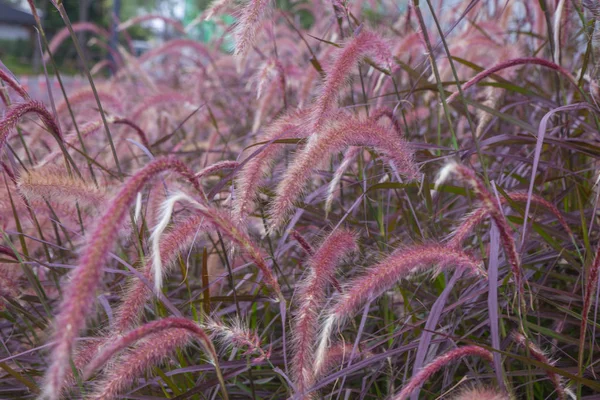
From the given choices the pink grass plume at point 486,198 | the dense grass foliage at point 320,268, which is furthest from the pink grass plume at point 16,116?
the pink grass plume at point 486,198

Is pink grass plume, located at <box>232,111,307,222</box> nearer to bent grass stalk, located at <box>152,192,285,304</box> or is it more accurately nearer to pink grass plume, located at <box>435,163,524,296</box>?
bent grass stalk, located at <box>152,192,285,304</box>

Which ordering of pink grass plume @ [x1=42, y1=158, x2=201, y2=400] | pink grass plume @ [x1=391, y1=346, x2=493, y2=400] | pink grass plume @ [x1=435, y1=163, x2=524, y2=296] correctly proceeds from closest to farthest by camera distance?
pink grass plume @ [x1=42, y1=158, x2=201, y2=400] < pink grass plume @ [x1=435, y1=163, x2=524, y2=296] < pink grass plume @ [x1=391, y1=346, x2=493, y2=400]

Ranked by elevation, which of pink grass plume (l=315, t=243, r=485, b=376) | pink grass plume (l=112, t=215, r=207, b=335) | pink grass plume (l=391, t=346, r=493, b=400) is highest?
pink grass plume (l=112, t=215, r=207, b=335)

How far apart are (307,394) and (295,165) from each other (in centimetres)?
52

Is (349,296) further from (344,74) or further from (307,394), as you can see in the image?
(344,74)

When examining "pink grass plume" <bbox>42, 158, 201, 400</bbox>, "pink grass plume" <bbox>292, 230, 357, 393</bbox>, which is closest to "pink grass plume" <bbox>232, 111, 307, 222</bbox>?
"pink grass plume" <bbox>292, 230, 357, 393</bbox>

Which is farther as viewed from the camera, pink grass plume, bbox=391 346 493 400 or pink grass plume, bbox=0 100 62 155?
pink grass plume, bbox=0 100 62 155

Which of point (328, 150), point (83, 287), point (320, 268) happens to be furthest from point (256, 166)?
point (83, 287)

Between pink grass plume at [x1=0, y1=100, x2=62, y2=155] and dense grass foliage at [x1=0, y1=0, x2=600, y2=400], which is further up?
pink grass plume at [x1=0, y1=100, x2=62, y2=155]

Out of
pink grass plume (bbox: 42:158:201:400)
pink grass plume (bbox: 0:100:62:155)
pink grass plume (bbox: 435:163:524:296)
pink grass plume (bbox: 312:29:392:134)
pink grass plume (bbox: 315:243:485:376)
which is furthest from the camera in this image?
pink grass plume (bbox: 312:29:392:134)

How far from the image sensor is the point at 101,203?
1.65 m

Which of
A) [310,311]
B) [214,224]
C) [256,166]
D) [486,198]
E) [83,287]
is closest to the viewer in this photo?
[83,287]

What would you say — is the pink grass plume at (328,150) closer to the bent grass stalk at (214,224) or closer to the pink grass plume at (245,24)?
the bent grass stalk at (214,224)

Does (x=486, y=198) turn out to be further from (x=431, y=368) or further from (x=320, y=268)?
(x=320, y=268)
